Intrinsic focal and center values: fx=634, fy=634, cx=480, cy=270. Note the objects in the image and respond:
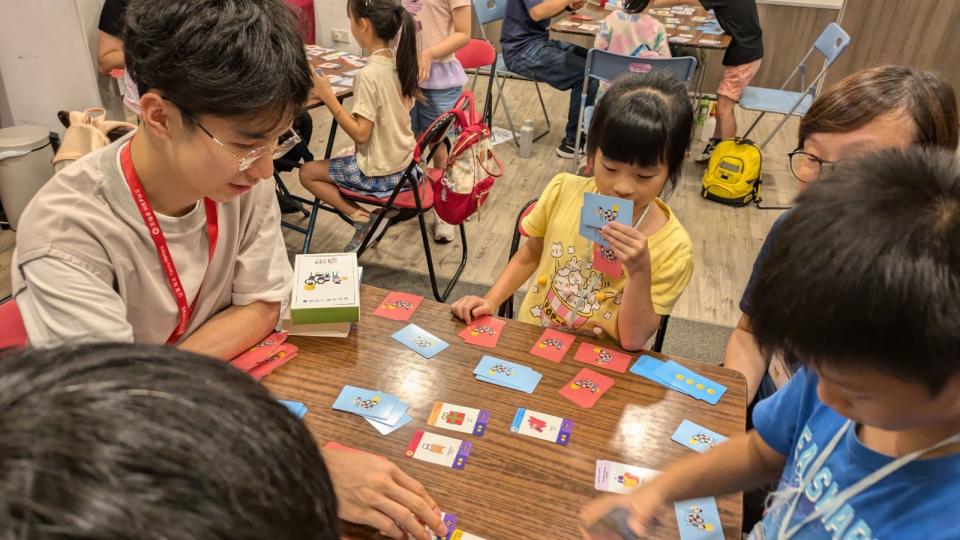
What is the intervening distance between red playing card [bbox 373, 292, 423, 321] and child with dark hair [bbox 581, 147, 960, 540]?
0.92m

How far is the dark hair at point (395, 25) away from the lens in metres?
2.92

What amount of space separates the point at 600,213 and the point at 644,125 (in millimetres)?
259

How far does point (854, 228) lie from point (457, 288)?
2783 mm

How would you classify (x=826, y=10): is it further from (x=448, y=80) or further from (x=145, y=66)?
(x=145, y=66)

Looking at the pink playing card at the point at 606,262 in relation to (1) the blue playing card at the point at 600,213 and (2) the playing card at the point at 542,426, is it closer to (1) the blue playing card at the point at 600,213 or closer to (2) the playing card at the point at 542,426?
(1) the blue playing card at the point at 600,213

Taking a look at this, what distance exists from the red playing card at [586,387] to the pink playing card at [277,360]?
0.59m

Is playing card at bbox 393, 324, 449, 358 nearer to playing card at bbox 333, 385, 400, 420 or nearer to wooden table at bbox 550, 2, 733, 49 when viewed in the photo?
playing card at bbox 333, 385, 400, 420

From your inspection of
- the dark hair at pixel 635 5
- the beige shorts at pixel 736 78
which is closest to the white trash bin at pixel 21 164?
the dark hair at pixel 635 5

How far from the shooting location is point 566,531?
101 centimetres

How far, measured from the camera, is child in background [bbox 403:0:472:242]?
3.81 meters

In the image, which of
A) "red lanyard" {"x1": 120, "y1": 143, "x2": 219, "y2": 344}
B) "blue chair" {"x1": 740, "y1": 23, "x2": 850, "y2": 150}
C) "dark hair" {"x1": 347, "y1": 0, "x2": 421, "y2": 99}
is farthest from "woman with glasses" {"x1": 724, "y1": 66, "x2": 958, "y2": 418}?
"blue chair" {"x1": 740, "y1": 23, "x2": 850, "y2": 150}

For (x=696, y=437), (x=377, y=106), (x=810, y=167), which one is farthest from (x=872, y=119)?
(x=377, y=106)

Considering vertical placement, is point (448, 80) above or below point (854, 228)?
below

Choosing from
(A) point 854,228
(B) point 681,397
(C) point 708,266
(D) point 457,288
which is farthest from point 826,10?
(A) point 854,228
